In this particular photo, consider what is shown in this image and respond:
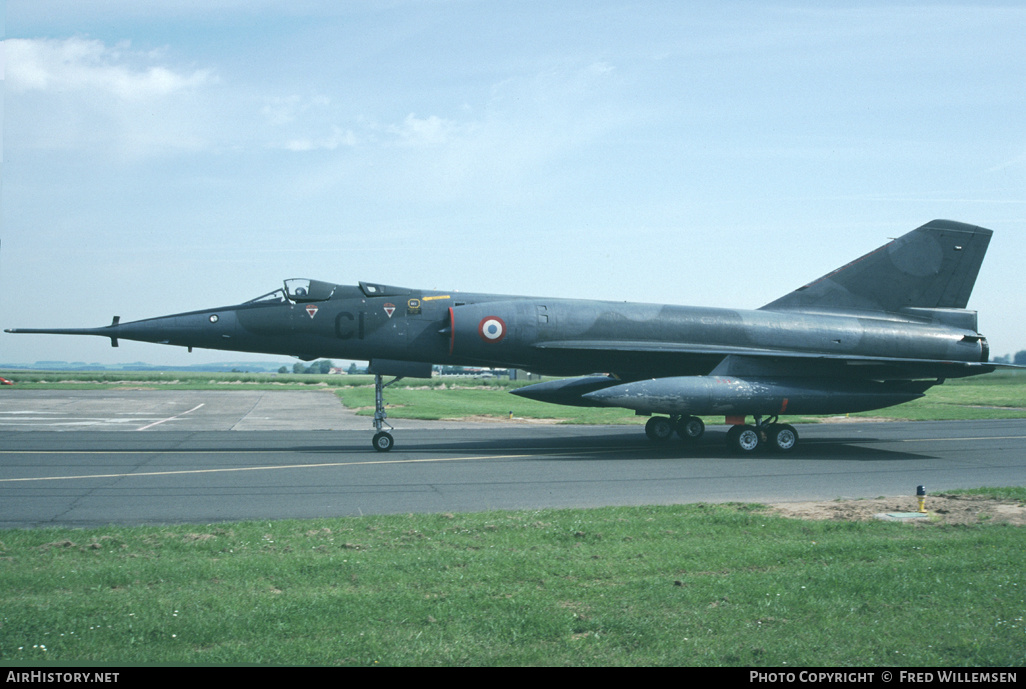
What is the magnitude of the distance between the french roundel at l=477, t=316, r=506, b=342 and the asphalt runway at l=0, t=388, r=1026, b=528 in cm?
269

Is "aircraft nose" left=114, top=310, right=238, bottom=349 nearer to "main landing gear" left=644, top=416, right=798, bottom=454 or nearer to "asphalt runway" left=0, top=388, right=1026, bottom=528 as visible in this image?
A: "asphalt runway" left=0, top=388, right=1026, bottom=528

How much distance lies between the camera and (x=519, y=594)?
20.4 ft

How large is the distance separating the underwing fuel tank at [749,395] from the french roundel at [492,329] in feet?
8.16

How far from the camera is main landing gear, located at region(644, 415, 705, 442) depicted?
20531 mm

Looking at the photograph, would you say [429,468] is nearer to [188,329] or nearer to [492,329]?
[492,329]

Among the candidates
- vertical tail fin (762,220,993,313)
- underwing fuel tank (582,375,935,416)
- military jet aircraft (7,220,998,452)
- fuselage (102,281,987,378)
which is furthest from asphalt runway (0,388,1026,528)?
vertical tail fin (762,220,993,313)

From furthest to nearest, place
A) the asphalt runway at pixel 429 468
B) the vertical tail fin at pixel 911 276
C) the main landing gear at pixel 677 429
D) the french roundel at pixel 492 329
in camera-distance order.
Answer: the main landing gear at pixel 677 429, the vertical tail fin at pixel 911 276, the french roundel at pixel 492 329, the asphalt runway at pixel 429 468

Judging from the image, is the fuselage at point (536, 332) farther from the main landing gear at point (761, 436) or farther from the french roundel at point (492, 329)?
the main landing gear at point (761, 436)

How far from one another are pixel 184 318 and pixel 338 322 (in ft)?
11.1

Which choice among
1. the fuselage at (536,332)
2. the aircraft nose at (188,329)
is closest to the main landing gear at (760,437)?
the fuselage at (536,332)

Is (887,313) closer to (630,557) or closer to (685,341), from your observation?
(685,341)

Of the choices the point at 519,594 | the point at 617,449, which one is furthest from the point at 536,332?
the point at 519,594

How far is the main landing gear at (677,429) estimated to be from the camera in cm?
2053

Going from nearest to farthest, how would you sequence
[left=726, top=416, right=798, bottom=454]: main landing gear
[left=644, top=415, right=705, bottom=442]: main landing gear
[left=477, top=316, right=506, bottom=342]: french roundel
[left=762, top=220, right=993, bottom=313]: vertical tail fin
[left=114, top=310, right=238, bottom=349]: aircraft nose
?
1. [left=114, top=310, right=238, bottom=349]: aircraft nose
2. [left=477, top=316, right=506, bottom=342]: french roundel
3. [left=726, top=416, right=798, bottom=454]: main landing gear
4. [left=762, top=220, right=993, bottom=313]: vertical tail fin
5. [left=644, top=415, right=705, bottom=442]: main landing gear
